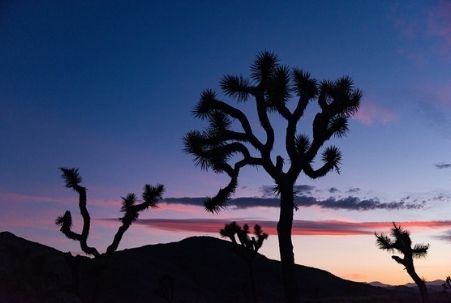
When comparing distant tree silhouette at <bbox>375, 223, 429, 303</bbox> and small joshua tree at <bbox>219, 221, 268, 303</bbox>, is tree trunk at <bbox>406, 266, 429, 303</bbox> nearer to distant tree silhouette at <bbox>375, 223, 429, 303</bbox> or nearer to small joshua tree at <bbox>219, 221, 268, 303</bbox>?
distant tree silhouette at <bbox>375, 223, 429, 303</bbox>

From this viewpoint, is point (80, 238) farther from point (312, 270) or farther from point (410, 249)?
point (312, 270)

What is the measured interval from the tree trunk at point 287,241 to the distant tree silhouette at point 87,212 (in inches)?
352

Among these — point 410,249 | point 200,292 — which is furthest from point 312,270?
point 410,249

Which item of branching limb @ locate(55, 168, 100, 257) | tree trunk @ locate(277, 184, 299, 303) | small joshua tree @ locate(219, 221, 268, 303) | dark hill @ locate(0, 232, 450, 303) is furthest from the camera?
dark hill @ locate(0, 232, 450, 303)

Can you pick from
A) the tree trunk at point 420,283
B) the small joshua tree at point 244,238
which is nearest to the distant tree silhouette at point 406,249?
the tree trunk at point 420,283

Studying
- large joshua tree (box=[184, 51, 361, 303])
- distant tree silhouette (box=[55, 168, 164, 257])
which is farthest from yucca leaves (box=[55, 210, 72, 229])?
large joshua tree (box=[184, 51, 361, 303])

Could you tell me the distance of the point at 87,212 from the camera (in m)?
21.7

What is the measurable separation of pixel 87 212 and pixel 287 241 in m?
10.5

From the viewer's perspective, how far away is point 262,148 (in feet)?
46.0

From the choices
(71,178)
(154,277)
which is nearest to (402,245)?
(71,178)

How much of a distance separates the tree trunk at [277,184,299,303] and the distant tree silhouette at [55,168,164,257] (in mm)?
8951

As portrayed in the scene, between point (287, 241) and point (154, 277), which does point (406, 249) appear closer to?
point (287, 241)

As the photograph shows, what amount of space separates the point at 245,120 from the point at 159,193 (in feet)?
27.4

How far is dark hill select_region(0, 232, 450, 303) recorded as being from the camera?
3778cm
